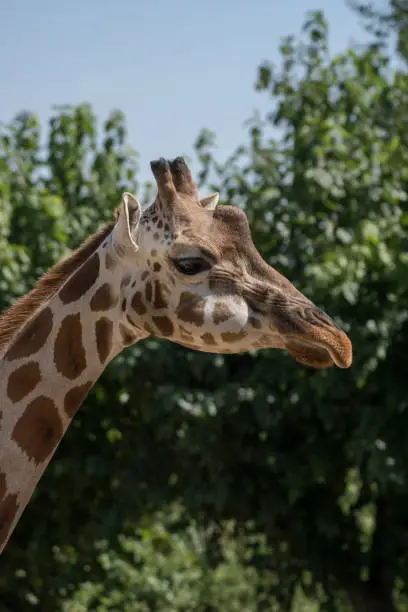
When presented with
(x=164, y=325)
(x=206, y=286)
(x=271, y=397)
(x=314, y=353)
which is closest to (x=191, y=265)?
(x=206, y=286)

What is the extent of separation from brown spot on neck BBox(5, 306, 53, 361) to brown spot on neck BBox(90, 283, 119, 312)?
0.45 ft

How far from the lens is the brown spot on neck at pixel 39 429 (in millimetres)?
3316

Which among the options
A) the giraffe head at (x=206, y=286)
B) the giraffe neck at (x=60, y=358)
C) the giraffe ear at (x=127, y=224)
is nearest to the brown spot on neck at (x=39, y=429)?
the giraffe neck at (x=60, y=358)

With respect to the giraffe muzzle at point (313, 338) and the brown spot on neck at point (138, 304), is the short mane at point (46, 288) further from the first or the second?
the giraffe muzzle at point (313, 338)

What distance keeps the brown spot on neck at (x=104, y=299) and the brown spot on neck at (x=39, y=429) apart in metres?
0.30

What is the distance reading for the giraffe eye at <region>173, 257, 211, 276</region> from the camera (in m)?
3.21

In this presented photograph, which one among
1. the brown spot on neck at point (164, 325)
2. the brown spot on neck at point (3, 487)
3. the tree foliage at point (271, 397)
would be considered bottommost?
the tree foliage at point (271, 397)

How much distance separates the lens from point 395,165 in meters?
7.69

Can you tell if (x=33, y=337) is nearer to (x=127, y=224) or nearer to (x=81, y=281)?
(x=81, y=281)

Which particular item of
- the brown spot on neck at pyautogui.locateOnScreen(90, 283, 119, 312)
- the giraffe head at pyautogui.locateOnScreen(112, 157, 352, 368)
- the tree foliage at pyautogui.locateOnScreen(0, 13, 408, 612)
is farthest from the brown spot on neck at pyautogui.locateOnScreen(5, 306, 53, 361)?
the tree foliage at pyautogui.locateOnScreen(0, 13, 408, 612)

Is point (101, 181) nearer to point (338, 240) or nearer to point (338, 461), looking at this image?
point (338, 240)

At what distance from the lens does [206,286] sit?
3.20 meters

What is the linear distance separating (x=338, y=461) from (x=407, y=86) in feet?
8.92

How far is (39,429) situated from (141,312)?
1.45ft
